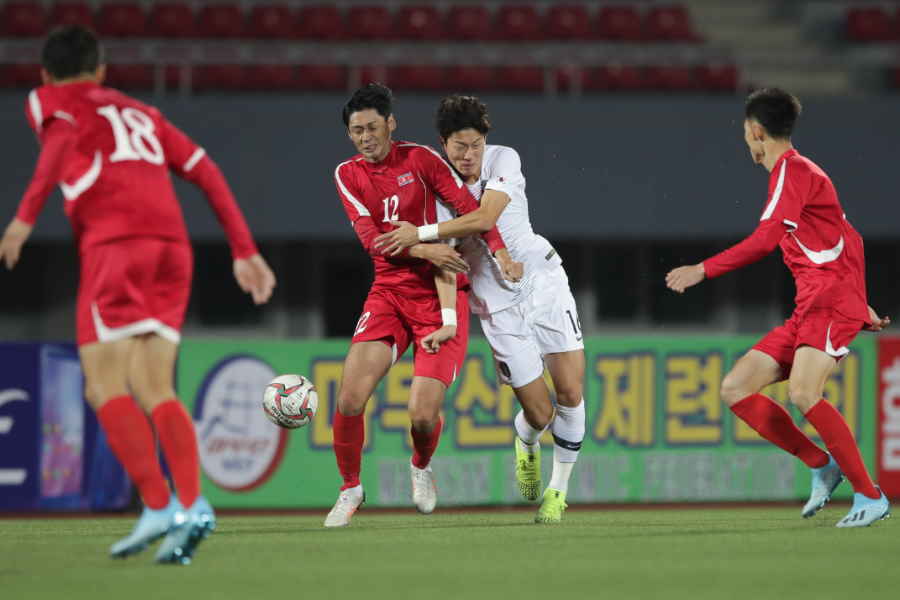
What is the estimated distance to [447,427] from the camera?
1069 centimetres

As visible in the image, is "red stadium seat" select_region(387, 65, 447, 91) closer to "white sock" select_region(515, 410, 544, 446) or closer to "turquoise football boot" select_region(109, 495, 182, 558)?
"white sock" select_region(515, 410, 544, 446)

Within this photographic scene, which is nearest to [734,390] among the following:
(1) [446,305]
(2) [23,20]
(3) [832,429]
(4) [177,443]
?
(3) [832,429]

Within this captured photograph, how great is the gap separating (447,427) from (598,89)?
561 centimetres

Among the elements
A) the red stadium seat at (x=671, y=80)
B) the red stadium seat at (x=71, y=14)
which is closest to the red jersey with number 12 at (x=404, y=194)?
the red stadium seat at (x=671, y=80)

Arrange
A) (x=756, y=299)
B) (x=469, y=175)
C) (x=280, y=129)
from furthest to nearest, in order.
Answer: (x=756, y=299), (x=280, y=129), (x=469, y=175)

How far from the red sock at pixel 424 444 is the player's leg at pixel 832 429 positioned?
5.97 ft

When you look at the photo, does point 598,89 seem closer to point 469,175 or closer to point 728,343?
point 728,343

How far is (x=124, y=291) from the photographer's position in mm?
4812

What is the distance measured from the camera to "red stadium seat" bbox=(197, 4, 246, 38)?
50.3 feet

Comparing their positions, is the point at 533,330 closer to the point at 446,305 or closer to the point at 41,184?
the point at 446,305

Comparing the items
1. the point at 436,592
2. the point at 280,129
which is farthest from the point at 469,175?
the point at 280,129

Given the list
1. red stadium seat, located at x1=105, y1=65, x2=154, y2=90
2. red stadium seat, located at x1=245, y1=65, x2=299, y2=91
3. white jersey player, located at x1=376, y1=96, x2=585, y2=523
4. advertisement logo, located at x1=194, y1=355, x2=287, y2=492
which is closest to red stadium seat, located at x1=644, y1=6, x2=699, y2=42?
red stadium seat, located at x1=245, y1=65, x2=299, y2=91

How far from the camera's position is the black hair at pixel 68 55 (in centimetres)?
496

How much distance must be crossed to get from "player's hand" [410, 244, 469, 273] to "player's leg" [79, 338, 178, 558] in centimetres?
197
